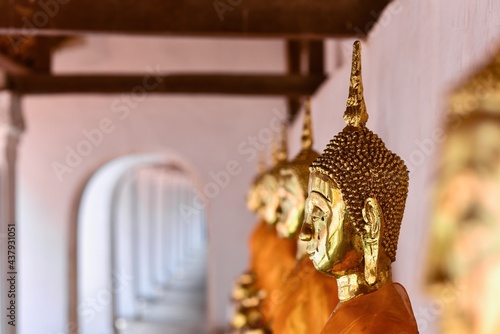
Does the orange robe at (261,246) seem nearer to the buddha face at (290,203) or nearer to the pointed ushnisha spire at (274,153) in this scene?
the pointed ushnisha spire at (274,153)

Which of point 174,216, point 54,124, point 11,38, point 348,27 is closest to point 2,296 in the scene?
point 348,27

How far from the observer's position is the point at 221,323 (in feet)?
24.9

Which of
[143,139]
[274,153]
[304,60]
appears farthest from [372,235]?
[143,139]

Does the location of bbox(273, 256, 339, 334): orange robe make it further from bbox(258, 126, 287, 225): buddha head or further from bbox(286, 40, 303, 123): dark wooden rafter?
bbox(286, 40, 303, 123): dark wooden rafter

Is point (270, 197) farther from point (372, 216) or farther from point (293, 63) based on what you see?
point (293, 63)

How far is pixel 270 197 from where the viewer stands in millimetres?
3354

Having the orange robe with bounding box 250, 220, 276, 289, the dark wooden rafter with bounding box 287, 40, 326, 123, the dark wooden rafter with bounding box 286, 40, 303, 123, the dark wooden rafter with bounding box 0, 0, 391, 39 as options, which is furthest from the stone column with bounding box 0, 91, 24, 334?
the dark wooden rafter with bounding box 286, 40, 303, 123

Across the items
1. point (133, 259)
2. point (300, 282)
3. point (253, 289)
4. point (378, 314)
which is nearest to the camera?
point (378, 314)

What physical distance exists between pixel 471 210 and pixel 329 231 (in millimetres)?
365

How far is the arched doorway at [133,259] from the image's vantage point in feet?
27.7

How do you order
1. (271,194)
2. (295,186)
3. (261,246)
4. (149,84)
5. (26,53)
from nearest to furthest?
1. (295,186)
2. (271,194)
3. (261,246)
4. (26,53)
5. (149,84)

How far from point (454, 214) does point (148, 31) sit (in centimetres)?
207

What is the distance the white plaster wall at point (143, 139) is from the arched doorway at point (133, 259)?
35cm

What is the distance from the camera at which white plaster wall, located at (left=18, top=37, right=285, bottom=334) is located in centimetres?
744
